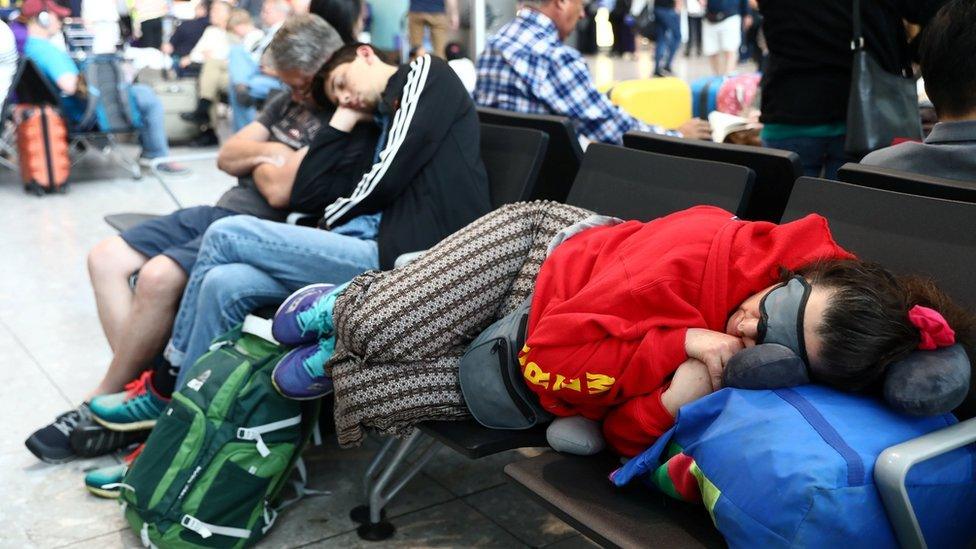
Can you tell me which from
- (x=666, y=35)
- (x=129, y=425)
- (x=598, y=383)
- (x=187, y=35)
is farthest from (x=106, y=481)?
(x=666, y=35)

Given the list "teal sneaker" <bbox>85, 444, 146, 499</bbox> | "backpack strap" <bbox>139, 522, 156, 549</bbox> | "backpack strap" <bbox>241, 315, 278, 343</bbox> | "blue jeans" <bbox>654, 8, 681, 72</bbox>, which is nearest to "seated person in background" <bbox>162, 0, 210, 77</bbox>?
"blue jeans" <bbox>654, 8, 681, 72</bbox>

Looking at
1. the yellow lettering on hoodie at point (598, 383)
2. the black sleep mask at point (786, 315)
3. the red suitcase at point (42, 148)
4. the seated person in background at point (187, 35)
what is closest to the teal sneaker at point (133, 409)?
the yellow lettering on hoodie at point (598, 383)

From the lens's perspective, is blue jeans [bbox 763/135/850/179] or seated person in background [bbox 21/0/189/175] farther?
seated person in background [bbox 21/0/189/175]

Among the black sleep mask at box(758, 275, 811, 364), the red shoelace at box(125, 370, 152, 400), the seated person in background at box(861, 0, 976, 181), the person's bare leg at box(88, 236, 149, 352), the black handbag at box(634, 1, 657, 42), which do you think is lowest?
the black handbag at box(634, 1, 657, 42)

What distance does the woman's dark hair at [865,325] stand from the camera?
1.53 meters

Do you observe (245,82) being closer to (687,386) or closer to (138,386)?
(138,386)

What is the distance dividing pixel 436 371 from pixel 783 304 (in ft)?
2.68

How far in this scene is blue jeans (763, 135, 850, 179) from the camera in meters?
3.19

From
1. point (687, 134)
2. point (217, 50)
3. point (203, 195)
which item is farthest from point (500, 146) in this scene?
point (217, 50)

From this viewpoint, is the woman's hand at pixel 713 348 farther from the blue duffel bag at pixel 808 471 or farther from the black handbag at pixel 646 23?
the black handbag at pixel 646 23

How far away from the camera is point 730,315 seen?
1.80 metres

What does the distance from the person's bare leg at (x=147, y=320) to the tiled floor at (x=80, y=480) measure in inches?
10.7

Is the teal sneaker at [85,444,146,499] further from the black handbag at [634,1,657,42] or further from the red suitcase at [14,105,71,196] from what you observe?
the black handbag at [634,1,657,42]

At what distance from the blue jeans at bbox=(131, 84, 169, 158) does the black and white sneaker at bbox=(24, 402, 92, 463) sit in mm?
4747
